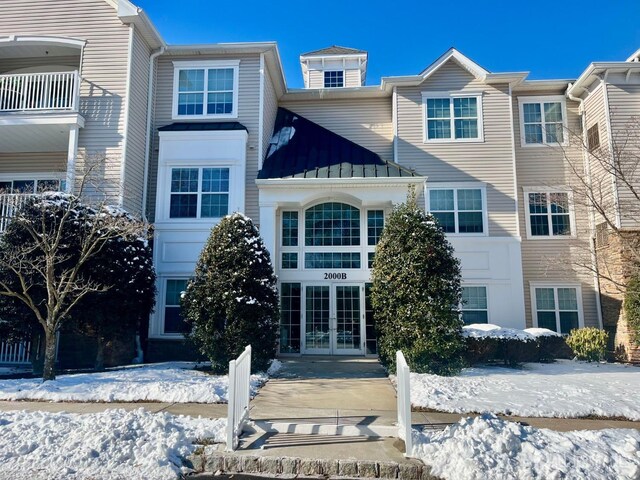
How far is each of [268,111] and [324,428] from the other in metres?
11.8

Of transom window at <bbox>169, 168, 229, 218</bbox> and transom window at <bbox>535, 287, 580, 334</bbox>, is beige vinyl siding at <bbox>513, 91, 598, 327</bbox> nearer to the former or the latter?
transom window at <bbox>535, 287, 580, 334</bbox>

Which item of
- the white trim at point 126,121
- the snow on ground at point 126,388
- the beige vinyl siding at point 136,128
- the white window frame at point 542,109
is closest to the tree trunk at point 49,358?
the snow on ground at point 126,388

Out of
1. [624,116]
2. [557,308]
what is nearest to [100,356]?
[557,308]

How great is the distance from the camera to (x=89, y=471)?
5164 mm

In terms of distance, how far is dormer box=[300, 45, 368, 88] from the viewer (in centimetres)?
2323

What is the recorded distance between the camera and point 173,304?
1388 centimetres

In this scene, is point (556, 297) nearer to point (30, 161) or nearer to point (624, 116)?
point (624, 116)

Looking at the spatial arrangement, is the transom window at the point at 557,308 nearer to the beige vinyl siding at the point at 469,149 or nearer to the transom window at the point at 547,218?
the transom window at the point at 547,218

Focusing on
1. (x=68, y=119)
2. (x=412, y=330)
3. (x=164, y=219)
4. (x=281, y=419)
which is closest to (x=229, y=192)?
(x=164, y=219)

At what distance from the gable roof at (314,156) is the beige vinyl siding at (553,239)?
5.29 metres

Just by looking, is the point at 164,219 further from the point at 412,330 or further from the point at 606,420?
the point at 606,420

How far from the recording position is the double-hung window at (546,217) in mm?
16203

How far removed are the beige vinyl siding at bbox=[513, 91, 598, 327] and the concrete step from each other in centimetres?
1092

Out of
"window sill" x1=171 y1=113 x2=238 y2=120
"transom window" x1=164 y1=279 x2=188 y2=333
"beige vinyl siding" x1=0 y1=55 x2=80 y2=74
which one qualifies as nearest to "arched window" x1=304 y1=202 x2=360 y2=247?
"window sill" x1=171 y1=113 x2=238 y2=120
